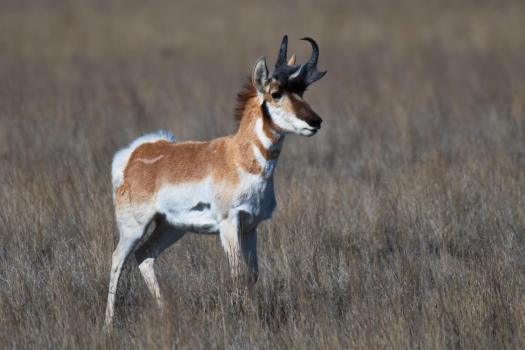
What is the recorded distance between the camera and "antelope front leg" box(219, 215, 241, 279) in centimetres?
703

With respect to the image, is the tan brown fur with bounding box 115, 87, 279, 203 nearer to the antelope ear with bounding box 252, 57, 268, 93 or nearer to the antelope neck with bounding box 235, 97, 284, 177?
the antelope neck with bounding box 235, 97, 284, 177

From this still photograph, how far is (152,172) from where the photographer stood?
7641 mm

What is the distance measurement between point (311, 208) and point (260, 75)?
273cm

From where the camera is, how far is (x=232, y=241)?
7.07 m

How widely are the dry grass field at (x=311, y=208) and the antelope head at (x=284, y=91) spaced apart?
1.29 m

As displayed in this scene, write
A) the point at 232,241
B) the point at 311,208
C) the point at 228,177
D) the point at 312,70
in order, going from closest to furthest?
1. the point at 232,241
2. the point at 228,177
3. the point at 312,70
4. the point at 311,208

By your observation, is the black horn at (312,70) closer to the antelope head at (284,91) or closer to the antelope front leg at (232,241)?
the antelope head at (284,91)

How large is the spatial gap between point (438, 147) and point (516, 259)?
16.1 feet

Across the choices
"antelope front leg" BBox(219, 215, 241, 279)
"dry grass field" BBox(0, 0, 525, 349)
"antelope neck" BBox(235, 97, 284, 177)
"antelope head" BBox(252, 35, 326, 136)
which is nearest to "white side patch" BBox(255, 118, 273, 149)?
"antelope neck" BBox(235, 97, 284, 177)

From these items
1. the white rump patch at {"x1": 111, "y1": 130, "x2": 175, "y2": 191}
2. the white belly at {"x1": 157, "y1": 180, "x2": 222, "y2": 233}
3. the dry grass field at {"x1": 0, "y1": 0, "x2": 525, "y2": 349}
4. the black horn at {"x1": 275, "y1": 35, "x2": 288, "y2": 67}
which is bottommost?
the dry grass field at {"x1": 0, "y1": 0, "x2": 525, "y2": 349}

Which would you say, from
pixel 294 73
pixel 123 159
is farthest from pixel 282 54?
pixel 123 159

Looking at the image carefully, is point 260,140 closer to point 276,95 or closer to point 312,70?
point 276,95

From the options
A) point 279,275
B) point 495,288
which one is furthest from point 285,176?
point 495,288

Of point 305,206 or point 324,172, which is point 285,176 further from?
point 305,206
